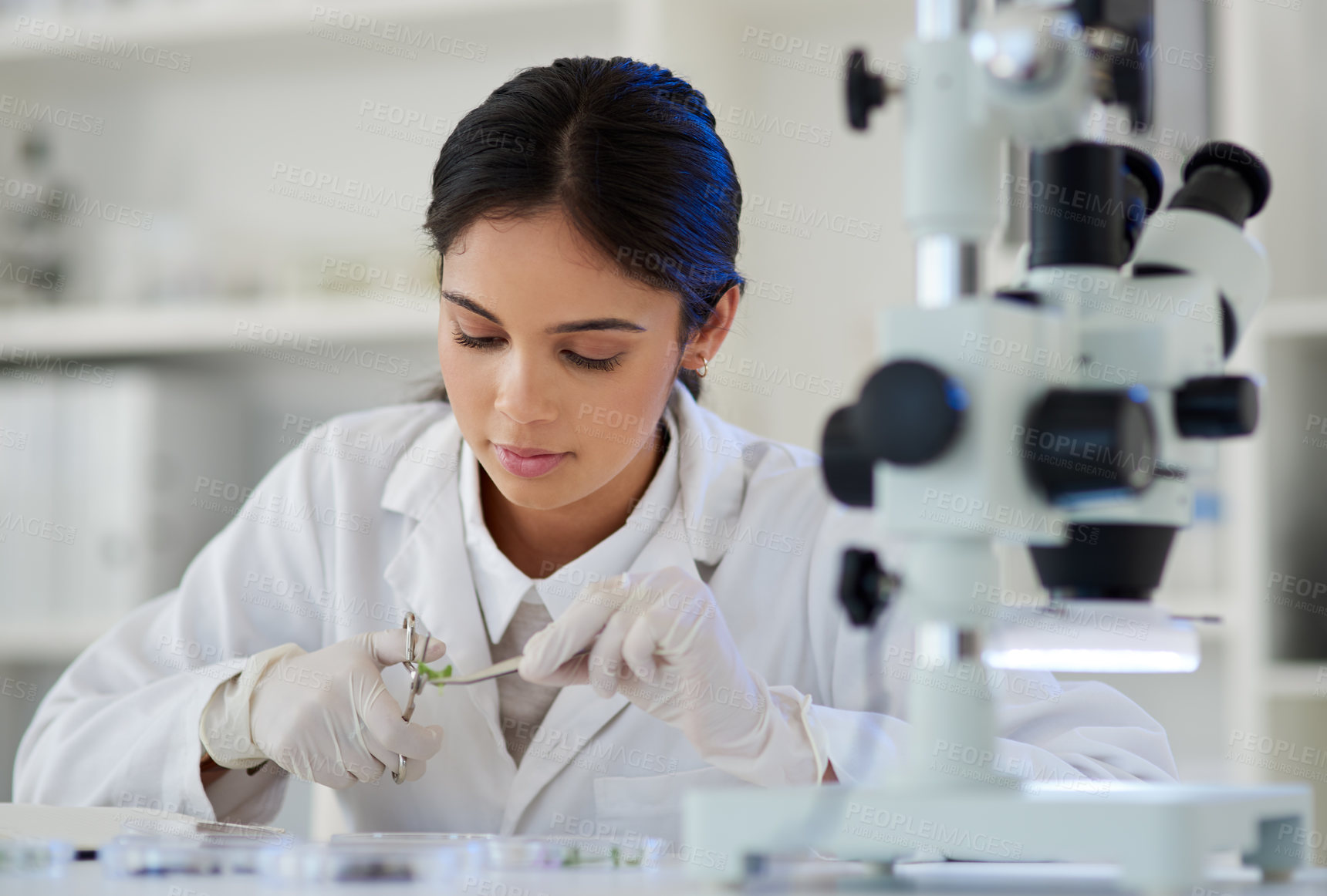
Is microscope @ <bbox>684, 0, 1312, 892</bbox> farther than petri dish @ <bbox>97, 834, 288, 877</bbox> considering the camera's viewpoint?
No

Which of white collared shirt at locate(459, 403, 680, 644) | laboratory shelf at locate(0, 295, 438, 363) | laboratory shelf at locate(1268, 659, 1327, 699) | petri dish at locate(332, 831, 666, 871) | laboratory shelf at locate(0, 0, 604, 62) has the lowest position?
petri dish at locate(332, 831, 666, 871)

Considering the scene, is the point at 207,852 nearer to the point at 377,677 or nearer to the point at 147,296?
the point at 377,677

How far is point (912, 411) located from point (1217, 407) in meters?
0.17

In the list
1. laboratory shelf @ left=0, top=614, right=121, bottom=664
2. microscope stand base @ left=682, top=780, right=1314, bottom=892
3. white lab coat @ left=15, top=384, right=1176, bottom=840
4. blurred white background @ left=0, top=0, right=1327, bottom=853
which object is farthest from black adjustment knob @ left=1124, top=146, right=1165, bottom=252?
laboratory shelf @ left=0, top=614, right=121, bottom=664

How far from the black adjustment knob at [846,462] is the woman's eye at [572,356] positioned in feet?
1.61

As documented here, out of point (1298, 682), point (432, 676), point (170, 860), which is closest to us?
point (170, 860)

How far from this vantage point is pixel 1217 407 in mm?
663

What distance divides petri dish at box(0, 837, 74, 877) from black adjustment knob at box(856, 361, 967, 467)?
51 centimetres

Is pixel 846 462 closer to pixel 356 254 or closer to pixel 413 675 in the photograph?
pixel 413 675

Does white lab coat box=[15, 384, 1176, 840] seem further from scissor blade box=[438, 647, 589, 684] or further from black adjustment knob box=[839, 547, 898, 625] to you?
black adjustment knob box=[839, 547, 898, 625]

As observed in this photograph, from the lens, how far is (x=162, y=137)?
102 inches

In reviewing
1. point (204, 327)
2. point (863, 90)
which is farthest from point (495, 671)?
point (204, 327)

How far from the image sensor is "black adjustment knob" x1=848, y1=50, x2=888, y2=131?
2.23 ft

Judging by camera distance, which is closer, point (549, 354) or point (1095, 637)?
point (1095, 637)
